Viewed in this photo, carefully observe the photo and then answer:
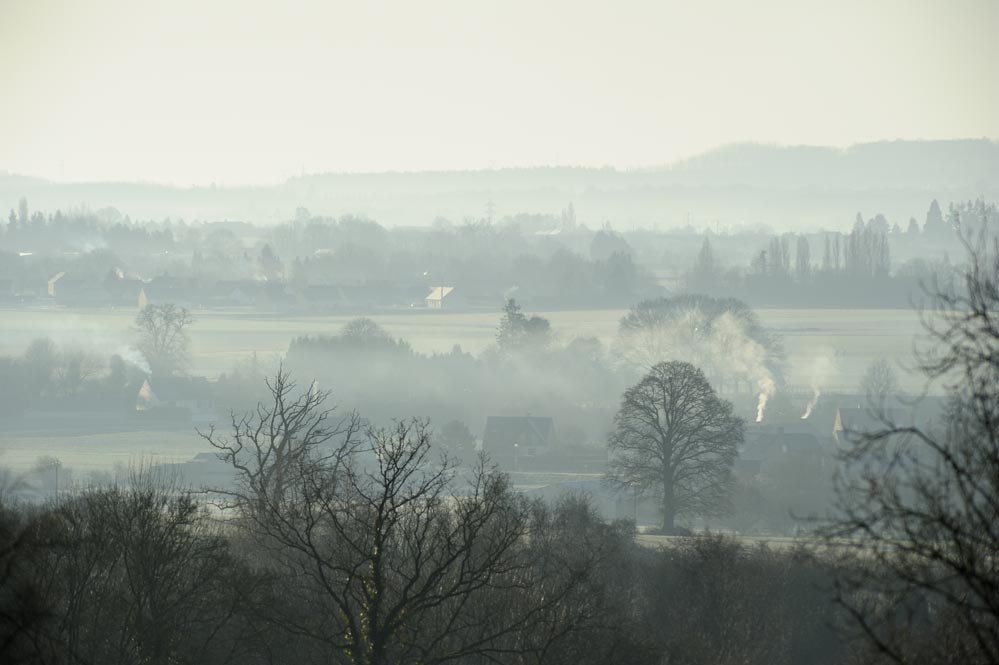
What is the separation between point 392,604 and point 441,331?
192ft

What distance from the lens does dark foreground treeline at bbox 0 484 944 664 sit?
13.3 meters

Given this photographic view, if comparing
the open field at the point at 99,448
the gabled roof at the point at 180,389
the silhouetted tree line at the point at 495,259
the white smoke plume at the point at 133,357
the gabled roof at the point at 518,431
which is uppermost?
the silhouetted tree line at the point at 495,259

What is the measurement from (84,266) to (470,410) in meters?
59.8

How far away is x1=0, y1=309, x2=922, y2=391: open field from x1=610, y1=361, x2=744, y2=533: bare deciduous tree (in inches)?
926

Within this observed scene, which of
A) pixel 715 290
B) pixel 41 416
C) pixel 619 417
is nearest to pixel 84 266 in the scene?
pixel 715 290

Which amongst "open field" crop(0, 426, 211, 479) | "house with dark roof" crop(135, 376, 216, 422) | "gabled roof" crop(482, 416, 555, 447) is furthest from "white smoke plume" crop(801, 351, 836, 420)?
"open field" crop(0, 426, 211, 479)

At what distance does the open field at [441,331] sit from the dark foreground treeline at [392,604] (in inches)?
1405

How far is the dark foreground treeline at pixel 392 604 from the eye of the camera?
13.3 m

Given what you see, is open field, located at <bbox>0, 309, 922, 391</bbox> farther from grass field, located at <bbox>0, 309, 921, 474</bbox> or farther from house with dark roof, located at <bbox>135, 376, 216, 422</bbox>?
house with dark roof, located at <bbox>135, 376, 216, 422</bbox>

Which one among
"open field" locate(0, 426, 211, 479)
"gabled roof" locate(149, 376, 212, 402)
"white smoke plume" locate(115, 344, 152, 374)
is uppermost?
"white smoke plume" locate(115, 344, 152, 374)

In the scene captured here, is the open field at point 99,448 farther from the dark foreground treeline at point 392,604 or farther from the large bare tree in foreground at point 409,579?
the dark foreground treeline at point 392,604

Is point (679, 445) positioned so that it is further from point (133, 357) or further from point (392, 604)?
point (133, 357)

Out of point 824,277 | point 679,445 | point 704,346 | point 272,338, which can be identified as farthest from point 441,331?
point 679,445

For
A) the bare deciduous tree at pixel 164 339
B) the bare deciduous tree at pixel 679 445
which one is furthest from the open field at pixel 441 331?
the bare deciduous tree at pixel 679 445
